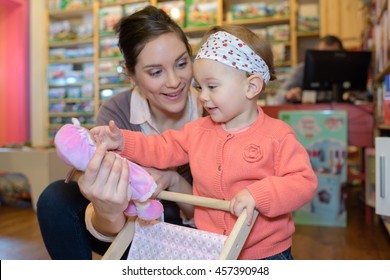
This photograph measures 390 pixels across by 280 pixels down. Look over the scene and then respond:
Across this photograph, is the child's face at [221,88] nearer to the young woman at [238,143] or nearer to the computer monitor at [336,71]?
the young woman at [238,143]

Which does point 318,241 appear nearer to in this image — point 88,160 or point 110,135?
point 110,135

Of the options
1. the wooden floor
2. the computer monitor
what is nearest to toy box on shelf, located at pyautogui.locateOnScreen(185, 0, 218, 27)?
the computer monitor

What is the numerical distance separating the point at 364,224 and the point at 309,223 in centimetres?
30

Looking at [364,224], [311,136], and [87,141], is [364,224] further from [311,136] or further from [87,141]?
[87,141]

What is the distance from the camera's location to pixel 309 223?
2.03m

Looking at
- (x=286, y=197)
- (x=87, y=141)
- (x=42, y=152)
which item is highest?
(x=87, y=141)

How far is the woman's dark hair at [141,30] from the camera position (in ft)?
3.29

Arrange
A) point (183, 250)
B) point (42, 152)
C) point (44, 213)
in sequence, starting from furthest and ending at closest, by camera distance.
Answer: point (42, 152)
point (44, 213)
point (183, 250)

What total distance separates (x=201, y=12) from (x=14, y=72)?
2025 millimetres

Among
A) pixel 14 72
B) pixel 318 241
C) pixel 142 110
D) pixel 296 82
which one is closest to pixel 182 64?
pixel 142 110

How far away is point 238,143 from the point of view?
32.1 inches

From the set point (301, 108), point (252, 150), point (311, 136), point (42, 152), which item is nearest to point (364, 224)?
point (311, 136)

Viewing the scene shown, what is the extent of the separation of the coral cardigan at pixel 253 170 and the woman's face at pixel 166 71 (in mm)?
170

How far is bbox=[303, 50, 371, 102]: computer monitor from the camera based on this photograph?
91.1 inches
